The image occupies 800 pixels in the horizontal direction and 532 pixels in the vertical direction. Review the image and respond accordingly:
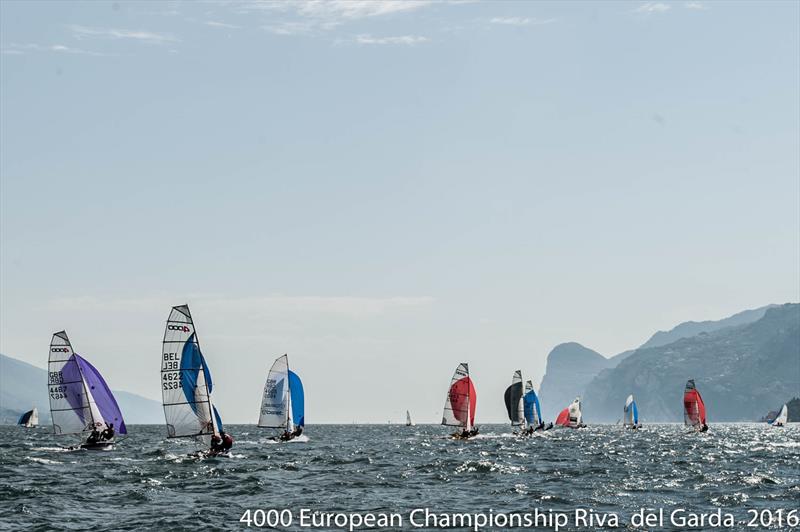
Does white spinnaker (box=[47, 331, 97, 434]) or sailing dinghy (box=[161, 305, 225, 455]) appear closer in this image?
sailing dinghy (box=[161, 305, 225, 455])

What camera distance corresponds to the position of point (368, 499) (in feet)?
120

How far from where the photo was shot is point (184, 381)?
2005 inches

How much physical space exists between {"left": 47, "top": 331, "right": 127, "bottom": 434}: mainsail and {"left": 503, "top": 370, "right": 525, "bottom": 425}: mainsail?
5651cm

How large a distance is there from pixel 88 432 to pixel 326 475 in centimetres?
2215

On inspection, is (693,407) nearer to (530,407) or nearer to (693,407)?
(693,407)

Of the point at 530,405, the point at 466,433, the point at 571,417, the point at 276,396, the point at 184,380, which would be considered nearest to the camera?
the point at 184,380

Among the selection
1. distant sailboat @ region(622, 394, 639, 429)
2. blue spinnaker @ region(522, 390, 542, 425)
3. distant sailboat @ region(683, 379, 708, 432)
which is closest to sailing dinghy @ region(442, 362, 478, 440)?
blue spinnaker @ region(522, 390, 542, 425)

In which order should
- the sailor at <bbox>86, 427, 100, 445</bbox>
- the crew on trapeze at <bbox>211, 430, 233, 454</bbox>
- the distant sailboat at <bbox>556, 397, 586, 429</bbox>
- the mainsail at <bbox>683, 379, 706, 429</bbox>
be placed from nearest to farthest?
the crew on trapeze at <bbox>211, 430, 233, 454</bbox>, the sailor at <bbox>86, 427, 100, 445</bbox>, the mainsail at <bbox>683, 379, 706, 429</bbox>, the distant sailboat at <bbox>556, 397, 586, 429</bbox>

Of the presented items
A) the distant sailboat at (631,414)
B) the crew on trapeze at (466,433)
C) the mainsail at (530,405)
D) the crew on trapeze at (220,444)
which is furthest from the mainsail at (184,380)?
the distant sailboat at (631,414)

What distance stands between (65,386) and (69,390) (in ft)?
1.20

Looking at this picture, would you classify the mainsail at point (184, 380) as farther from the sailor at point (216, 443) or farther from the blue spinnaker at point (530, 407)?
the blue spinnaker at point (530, 407)

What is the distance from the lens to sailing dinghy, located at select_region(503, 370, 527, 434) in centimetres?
10825

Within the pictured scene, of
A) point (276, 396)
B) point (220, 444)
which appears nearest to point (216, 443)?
point (220, 444)

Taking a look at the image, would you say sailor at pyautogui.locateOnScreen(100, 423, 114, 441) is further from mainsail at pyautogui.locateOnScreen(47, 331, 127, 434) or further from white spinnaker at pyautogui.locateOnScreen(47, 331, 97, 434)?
white spinnaker at pyautogui.locateOnScreen(47, 331, 97, 434)
